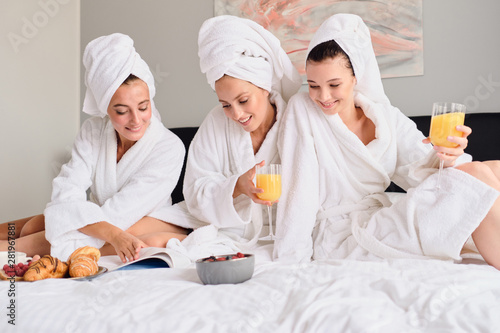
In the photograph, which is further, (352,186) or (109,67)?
(109,67)

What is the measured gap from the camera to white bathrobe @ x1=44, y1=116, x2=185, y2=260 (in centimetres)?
208

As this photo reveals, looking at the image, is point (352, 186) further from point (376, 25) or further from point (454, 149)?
point (376, 25)

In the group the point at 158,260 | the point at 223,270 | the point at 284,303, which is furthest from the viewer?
the point at 158,260

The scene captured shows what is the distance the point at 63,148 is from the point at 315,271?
2735 millimetres

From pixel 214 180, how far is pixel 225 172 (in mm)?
99

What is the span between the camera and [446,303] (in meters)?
1.04

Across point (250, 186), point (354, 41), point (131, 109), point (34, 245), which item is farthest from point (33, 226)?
point (354, 41)

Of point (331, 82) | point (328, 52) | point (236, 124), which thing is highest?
point (328, 52)

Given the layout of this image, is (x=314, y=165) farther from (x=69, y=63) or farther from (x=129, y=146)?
(x=69, y=63)

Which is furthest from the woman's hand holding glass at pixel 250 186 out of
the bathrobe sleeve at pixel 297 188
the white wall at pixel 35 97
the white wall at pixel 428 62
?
the white wall at pixel 35 97

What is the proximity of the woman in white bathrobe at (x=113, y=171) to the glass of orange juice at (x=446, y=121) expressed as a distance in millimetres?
1073

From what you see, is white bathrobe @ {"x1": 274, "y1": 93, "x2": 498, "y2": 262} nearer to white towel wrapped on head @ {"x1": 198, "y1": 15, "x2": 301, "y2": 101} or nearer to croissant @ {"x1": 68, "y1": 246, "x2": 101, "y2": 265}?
white towel wrapped on head @ {"x1": 198, "y1": 15, "x2": 301, "y2": 101}

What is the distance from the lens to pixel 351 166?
2068mm

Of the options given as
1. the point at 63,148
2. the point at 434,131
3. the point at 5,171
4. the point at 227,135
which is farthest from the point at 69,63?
the point at 434,131
